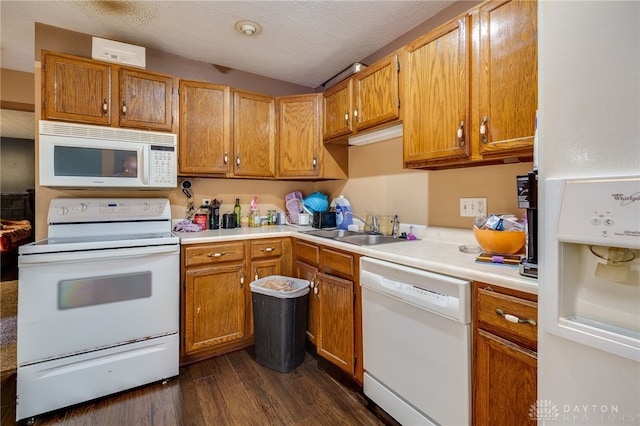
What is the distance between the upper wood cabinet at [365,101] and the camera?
1867mm

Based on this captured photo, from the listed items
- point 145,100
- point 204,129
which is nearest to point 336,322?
point 204,129

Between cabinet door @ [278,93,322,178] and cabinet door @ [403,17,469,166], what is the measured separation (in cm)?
102

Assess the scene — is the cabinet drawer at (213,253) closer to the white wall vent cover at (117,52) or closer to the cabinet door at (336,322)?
the cabinet door at (336,322)

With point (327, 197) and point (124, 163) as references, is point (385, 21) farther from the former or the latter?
point (124, 163)

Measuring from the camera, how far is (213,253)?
211 centimetres

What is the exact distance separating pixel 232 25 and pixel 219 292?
1.93m

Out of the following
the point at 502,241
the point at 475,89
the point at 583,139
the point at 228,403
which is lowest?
the point at 228,403

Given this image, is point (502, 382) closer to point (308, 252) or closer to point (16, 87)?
point (308, 252)

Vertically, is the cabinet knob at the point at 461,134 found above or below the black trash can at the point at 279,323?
above

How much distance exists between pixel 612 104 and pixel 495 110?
767mm

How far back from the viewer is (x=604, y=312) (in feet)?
2.30

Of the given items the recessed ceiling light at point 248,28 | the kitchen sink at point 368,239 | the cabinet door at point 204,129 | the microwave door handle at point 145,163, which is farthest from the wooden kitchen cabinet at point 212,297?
the recessed ceiling light at point 248,28

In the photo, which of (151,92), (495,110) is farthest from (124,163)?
(495,110)

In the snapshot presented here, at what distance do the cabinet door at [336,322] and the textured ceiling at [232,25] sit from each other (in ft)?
5.83
